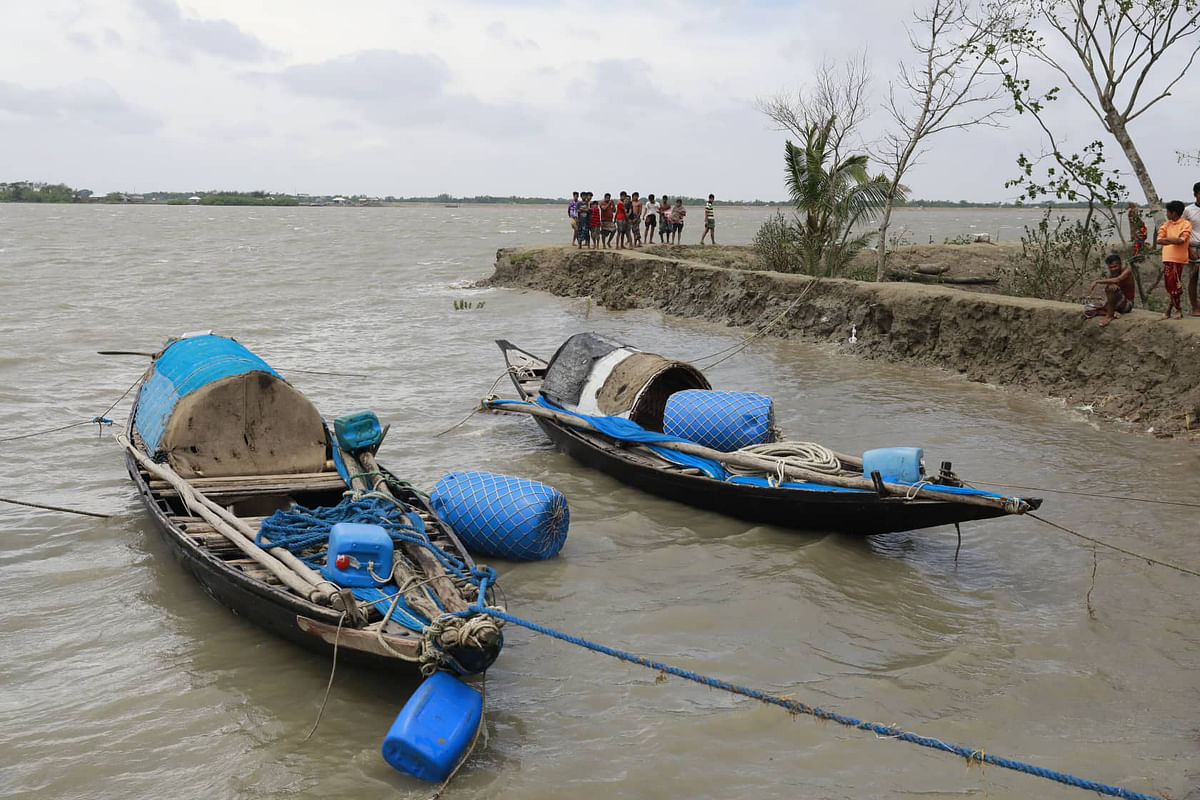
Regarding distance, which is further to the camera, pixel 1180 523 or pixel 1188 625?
pixel 1180 523

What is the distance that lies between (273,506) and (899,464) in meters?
4.94

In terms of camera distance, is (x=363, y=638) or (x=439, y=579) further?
(x=439, y=579)

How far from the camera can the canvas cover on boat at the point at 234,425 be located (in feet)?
25.6

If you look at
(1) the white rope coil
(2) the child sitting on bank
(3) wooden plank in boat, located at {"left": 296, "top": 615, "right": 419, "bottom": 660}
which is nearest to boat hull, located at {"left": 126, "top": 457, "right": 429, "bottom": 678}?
(3) wooden plank in boat, located at {"left": 296, "top": 615, "right": 419, "bottom": 660}

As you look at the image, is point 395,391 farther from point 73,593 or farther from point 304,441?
point 73,593

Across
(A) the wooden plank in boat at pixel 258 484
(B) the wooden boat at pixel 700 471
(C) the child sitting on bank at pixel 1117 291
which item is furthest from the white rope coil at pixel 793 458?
(C) the child sitting on bank at pixel 1117 291

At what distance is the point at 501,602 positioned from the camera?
6734mm

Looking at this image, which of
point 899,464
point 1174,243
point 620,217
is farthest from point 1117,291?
point 620,217

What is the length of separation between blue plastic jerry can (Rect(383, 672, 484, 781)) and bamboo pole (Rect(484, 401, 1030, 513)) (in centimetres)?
368

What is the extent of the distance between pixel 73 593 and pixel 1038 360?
11.6 m

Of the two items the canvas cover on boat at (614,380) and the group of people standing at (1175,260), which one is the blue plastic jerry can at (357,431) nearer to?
the canvas cover on boat at (614,380)

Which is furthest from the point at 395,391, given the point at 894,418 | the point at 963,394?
the point at 963,394

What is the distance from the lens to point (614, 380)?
395 inches

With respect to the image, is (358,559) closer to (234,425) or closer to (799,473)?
(234,425)
